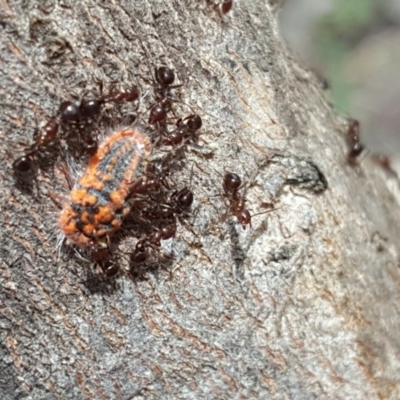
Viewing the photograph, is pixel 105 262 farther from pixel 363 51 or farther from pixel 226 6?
pixel 363 51

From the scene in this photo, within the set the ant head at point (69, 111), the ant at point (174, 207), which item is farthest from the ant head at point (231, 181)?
the ant head at point (69, 111)

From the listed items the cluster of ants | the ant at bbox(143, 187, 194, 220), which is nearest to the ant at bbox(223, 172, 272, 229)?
the cluster of ants

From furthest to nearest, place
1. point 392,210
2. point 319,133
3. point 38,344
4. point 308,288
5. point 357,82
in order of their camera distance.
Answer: point 357,82, point 392,210, point 319,133, point 308,288, point 38,344

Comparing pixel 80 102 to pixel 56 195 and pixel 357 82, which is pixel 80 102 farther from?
pixel 357 82

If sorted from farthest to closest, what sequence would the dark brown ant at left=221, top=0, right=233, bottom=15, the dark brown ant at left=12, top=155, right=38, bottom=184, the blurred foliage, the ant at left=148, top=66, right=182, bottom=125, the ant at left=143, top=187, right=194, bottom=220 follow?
1. the blurred foliage
2. the dark brown ant at left=221, top=0, right=233, bottom=15
3. the ant at left=143, top=187, right=194, bottom=220
4. the ant at left=148, top=66, right=182, bottom=125
5. the dark brown ant at left=12, top=155, right=38, bottom=184

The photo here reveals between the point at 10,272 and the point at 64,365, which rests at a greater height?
the point at 10,272

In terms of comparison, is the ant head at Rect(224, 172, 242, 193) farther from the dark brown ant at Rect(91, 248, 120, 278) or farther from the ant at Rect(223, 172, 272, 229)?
the dark brown ant at Rect(91, 248, 120, 278)

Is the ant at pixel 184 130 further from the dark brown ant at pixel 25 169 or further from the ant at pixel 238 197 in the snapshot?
the dark brown ant at pixel 25 169

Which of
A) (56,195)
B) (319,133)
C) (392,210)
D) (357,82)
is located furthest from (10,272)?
(357,82)
